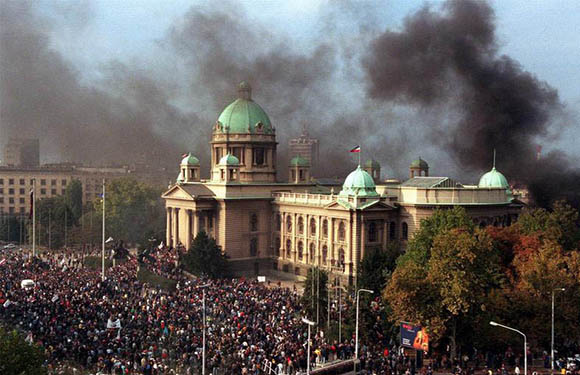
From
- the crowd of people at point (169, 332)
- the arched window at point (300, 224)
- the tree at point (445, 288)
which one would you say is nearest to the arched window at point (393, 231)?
the arched window at point (300, 224)

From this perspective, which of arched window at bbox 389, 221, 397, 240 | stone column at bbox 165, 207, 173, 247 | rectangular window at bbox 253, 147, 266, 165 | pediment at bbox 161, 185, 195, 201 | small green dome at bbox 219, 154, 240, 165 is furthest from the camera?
stone column at bbox 165, 207, 173, 247

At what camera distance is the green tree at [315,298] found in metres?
48.2

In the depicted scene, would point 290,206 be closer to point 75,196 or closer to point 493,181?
point 493,181

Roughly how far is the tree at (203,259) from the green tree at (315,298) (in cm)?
2267

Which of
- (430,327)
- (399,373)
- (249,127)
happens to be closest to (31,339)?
(399,373)

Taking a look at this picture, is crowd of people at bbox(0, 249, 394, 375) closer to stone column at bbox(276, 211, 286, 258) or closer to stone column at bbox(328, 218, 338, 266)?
stone column at bbox(328, 218, 338, 266)

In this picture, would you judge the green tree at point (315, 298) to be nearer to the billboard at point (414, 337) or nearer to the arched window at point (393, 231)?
the billboard at point (414, 337)

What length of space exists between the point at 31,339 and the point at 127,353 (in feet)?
17.9

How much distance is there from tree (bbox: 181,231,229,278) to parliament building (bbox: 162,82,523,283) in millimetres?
8846

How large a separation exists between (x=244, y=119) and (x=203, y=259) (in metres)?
24.1

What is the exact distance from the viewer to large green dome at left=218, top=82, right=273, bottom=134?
3430 inches

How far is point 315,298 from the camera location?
48500 millimetres

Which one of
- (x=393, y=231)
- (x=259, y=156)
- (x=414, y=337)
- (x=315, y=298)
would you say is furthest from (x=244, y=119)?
(x=414, y=337)

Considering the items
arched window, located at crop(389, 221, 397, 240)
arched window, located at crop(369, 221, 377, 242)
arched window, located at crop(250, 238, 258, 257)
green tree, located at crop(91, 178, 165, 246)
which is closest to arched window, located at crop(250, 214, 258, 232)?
arched window, located at crop(250, 238, 258, 257)
